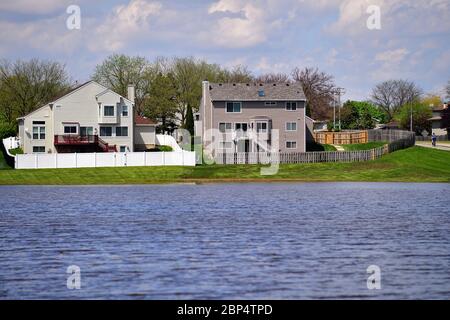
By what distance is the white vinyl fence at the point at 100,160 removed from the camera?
9769 cm

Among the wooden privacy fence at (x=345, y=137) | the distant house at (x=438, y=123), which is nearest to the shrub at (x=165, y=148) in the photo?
the wooden privacy fence at (x=345, y=137)

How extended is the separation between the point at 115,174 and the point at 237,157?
54.2 ft

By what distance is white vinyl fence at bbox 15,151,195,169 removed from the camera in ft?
320

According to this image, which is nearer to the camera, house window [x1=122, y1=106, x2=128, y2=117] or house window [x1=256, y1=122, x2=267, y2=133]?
house window [x1=122, y1=106, x2=128, y2=117]

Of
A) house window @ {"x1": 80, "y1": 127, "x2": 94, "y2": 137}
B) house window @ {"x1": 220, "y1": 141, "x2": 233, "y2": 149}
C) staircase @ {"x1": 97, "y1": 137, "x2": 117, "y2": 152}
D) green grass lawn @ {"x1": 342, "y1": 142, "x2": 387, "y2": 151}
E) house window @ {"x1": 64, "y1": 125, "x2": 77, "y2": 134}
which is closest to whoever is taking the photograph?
house window @ {"x1": 64, "y1": 125, "x2": 77, "y2": 134}

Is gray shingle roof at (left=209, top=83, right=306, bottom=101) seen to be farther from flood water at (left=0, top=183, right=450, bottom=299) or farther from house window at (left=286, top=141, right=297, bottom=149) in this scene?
flood water at (left=0, top=183, right=450, bottom=299)

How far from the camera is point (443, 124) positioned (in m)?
163

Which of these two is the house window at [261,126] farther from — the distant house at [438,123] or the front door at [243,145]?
the distant house at [438,123]

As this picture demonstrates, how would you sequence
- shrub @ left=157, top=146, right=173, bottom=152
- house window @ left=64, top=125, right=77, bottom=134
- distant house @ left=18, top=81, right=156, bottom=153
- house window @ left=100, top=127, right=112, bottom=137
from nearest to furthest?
1. distant house @ left=18, top=81, right=156, bottom=153
2. house window @ left=64, top=125, right=77, bottom=134
3. house window @ left=100, top=127, right=112, bottom=137
4. shrub @ left=157, top=146, right=173, bottom=152

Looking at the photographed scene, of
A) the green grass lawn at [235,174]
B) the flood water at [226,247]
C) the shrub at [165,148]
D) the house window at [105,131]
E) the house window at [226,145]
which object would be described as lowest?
the flood water at [226,247]

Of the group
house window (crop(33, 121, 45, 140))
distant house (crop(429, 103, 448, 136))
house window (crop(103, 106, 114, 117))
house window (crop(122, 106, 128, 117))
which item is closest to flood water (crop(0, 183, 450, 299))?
house window (crop(33, 121, 45, 140))

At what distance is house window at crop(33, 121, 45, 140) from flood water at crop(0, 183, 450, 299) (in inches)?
1771

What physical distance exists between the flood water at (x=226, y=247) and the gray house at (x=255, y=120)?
48234mm

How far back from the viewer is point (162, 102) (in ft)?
502
